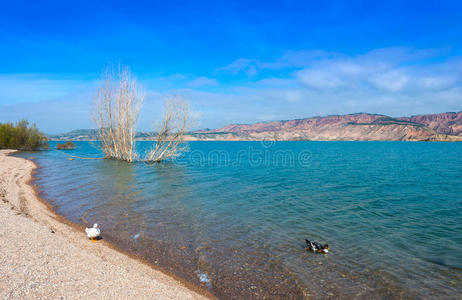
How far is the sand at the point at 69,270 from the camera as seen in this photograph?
16.6ft

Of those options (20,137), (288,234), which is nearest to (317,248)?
(288,234)

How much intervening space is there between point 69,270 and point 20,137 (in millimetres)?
79053

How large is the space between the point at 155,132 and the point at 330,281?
3423 cm

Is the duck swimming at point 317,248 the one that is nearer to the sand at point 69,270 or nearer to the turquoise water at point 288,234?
the turquoise water at point 288,234

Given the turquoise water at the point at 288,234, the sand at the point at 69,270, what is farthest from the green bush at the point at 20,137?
the sand at the point at 69,270

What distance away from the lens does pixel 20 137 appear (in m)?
67.1

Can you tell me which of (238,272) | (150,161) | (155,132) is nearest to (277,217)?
(238,272)

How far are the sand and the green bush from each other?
71106 millimetres

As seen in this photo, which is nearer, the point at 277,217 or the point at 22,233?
the point at 22,233

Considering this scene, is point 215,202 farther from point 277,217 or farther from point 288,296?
point 288,296

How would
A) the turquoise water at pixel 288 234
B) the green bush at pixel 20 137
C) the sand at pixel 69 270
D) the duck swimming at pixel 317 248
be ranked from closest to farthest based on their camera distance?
the sand at pixel 69 270, the turquoise water at pixel 288 234, the duck swimming at pixel 317 248, the green bush at pixel 20 137

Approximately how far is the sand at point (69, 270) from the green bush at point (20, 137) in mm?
71106

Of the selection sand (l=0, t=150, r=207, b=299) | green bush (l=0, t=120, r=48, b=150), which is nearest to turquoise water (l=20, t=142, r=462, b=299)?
sand (l=0, t=150, r=207, b=299)

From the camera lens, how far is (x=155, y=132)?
125 ft
